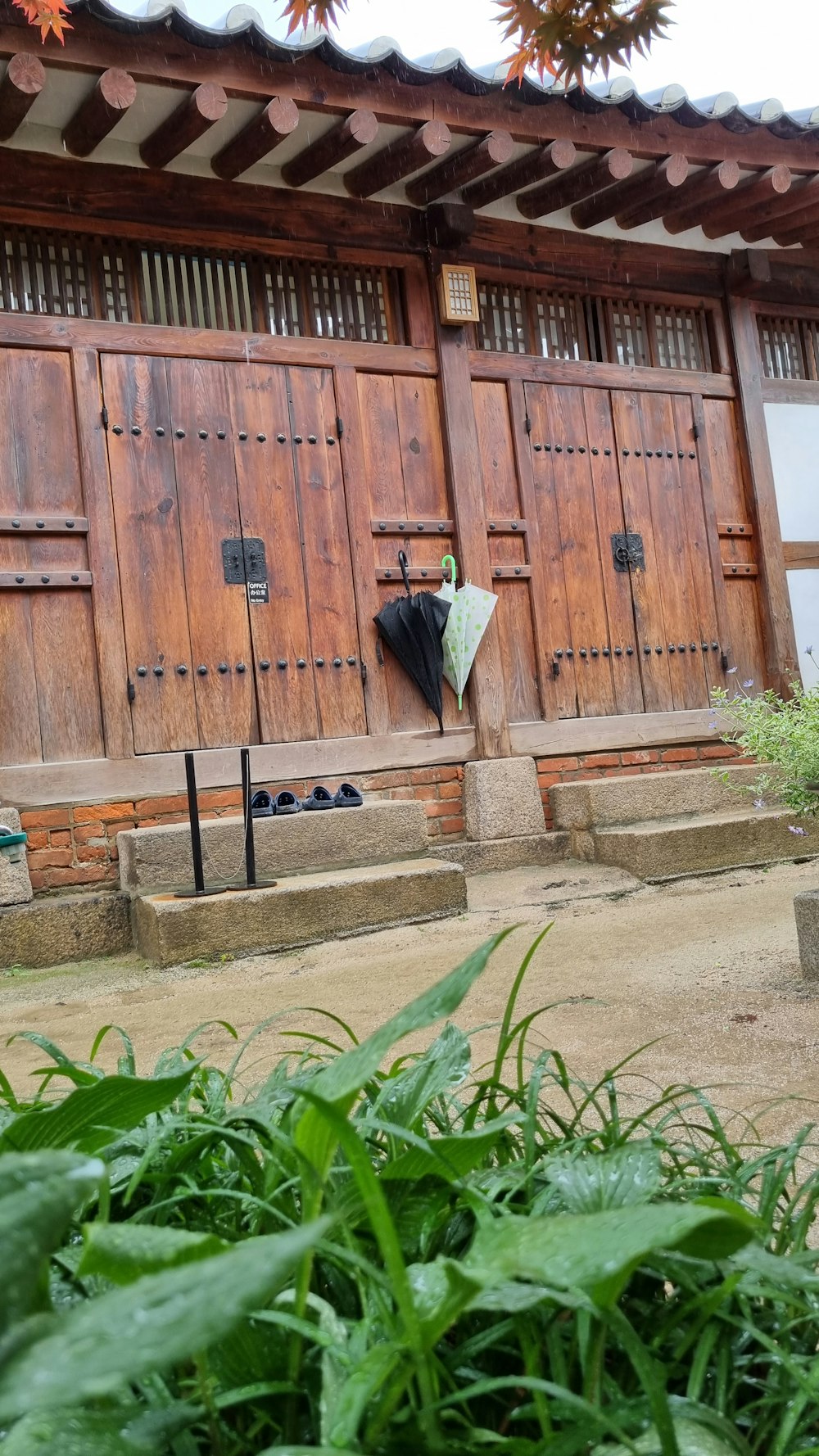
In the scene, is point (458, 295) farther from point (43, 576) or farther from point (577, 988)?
point (577, 988)

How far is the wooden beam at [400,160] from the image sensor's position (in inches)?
200

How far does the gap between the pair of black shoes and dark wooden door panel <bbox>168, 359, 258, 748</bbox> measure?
39cm

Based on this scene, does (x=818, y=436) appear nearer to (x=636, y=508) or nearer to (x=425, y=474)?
(x=636, y=508)

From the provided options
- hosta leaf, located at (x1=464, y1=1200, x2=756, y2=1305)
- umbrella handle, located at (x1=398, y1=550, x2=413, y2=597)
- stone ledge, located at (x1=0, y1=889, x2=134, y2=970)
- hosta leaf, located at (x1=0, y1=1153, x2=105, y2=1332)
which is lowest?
stone ledge, located at (x1=0, y1=889, x2=134, y2=970)

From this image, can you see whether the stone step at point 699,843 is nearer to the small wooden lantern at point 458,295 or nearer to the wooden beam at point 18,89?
the small wooden lantern at point 458,295

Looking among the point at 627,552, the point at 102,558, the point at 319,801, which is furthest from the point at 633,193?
the point at 319,801

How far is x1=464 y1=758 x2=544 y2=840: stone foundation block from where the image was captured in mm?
5703

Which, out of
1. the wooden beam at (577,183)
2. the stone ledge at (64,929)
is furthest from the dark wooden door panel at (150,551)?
the wooden beam at (577,183)

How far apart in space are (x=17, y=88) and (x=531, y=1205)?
4846mm

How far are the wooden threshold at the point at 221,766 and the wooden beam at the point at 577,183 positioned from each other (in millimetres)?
2839

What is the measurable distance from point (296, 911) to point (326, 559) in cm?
203

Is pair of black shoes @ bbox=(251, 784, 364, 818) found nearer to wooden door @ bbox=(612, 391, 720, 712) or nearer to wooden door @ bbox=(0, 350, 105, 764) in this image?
Result: wooden door @ bbox=(0, 350, 105, 764)

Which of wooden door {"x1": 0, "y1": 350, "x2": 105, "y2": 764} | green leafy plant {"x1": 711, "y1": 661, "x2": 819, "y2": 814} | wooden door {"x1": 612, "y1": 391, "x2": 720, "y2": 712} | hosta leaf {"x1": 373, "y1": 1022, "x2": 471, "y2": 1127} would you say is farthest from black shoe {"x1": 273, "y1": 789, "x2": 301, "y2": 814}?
hosta leaf {"x1": 373, "y1": 1022, "x2": 471, "y2": 1127}

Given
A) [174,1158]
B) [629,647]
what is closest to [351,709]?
[629,647]
